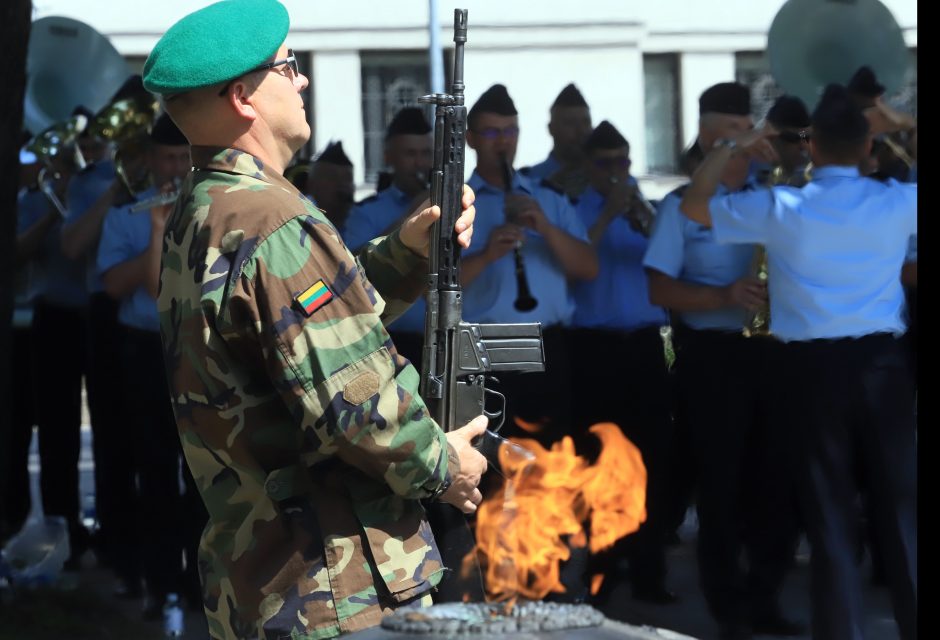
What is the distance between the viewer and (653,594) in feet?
20.0

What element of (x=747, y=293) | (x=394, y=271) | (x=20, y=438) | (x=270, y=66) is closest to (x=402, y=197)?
(x=747, y=293)

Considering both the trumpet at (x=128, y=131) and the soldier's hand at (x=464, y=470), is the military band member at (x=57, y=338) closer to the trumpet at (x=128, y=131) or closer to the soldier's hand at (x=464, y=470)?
the trumpet at (x=128, y=131)

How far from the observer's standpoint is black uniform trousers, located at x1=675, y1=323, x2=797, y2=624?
18.3ft

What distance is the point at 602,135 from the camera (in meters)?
6.50

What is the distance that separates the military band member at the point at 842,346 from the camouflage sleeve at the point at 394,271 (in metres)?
2.32

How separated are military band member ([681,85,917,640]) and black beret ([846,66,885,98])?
89 cm

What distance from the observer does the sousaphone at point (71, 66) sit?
7.20m

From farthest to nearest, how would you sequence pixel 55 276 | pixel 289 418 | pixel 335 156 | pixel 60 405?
pixel 60 405
pixel 55 276
pixel 335 156
pixel 289 418

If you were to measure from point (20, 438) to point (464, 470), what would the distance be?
535 centimetres

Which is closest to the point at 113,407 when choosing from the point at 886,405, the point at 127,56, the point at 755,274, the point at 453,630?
the point at 127,56

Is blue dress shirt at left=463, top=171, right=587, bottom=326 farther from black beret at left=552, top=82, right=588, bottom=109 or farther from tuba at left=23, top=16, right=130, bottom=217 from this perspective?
tuba at left=23, top=16, right=130, bottom=217

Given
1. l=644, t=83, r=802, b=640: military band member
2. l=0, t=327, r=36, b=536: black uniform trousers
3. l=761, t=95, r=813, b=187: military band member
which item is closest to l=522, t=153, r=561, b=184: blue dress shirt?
l=644, t=83, r=802, b=640: military band member

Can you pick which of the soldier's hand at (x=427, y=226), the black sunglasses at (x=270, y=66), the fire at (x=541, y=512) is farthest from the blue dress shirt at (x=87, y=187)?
the black sunglasses at (x=270, y=66)

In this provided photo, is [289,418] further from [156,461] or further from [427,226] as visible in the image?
[156,461]
